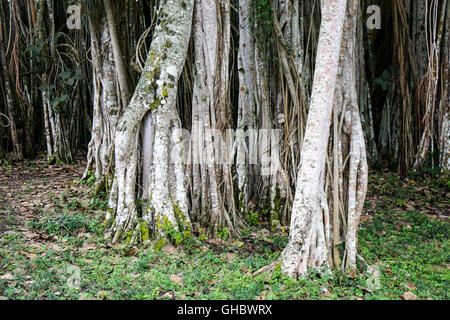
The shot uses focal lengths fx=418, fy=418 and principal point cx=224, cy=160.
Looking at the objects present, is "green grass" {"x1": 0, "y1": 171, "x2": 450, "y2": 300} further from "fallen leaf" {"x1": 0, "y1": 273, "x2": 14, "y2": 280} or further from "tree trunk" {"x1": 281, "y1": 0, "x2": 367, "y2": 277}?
"tree trunk" {"x1": 281, "y1": 0, "x2": 367, "y2": 277}

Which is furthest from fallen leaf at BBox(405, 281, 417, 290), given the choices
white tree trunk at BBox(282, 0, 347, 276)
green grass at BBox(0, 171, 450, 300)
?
white tree trunk at BBox(282, 0, 347, 276)

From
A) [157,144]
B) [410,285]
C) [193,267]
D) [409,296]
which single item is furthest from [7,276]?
[410,285]

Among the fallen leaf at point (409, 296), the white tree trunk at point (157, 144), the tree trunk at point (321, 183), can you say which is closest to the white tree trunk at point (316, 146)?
the tree trunk at point (321, 183)

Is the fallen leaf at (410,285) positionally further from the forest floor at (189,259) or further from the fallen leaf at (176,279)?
the fallen leaf at (176,279)

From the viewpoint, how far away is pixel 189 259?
396cm

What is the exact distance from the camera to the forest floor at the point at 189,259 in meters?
3.25

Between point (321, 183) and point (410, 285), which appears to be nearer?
point (410, 285)

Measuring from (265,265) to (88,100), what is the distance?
18.5ft

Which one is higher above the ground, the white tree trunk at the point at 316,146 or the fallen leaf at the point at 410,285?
the white tree trunk at the point at 316,146

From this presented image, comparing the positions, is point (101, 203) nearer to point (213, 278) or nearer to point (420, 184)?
point (213, 278)

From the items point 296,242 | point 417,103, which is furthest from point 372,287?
point 417,103

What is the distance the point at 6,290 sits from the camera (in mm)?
3020

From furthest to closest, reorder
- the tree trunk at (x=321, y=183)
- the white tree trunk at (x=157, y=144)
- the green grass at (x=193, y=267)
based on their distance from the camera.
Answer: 1. the white tree trunk at (x=157, y=144)
2. the tree trunk at (x=321, y=183)
3. the green grass at (x=193, y=267)

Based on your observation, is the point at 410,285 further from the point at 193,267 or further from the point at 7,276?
the point at 7,276
